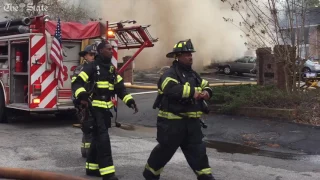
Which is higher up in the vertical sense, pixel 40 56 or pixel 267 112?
pixel 40 56

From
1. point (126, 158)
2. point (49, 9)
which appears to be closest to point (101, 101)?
point (126, 158)

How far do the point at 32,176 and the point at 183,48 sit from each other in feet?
7.44

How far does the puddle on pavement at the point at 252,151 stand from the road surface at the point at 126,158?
6.4 inches

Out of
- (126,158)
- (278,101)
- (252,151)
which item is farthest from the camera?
(278,101)

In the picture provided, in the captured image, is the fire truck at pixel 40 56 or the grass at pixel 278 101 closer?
the grass at pixel 278 101

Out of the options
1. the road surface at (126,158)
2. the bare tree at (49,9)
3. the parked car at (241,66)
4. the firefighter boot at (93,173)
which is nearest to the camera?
the firefighter boot at (93,173)

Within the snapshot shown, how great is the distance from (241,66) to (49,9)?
12191mm

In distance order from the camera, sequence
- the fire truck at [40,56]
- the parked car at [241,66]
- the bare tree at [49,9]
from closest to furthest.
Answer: the fire truck at [40,56] → the bare tree at [49,9] → the parked car at [241,66]

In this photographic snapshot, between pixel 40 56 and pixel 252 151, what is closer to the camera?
pixel 252 151

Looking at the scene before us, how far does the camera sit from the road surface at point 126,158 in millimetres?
5562

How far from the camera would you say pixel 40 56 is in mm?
8938

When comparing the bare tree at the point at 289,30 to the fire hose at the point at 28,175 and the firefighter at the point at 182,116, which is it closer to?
the firefighter at the point at 182,116

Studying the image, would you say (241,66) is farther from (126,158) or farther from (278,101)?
(126,158)

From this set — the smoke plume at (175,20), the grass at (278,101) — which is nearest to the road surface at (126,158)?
the grass at (278,101)
